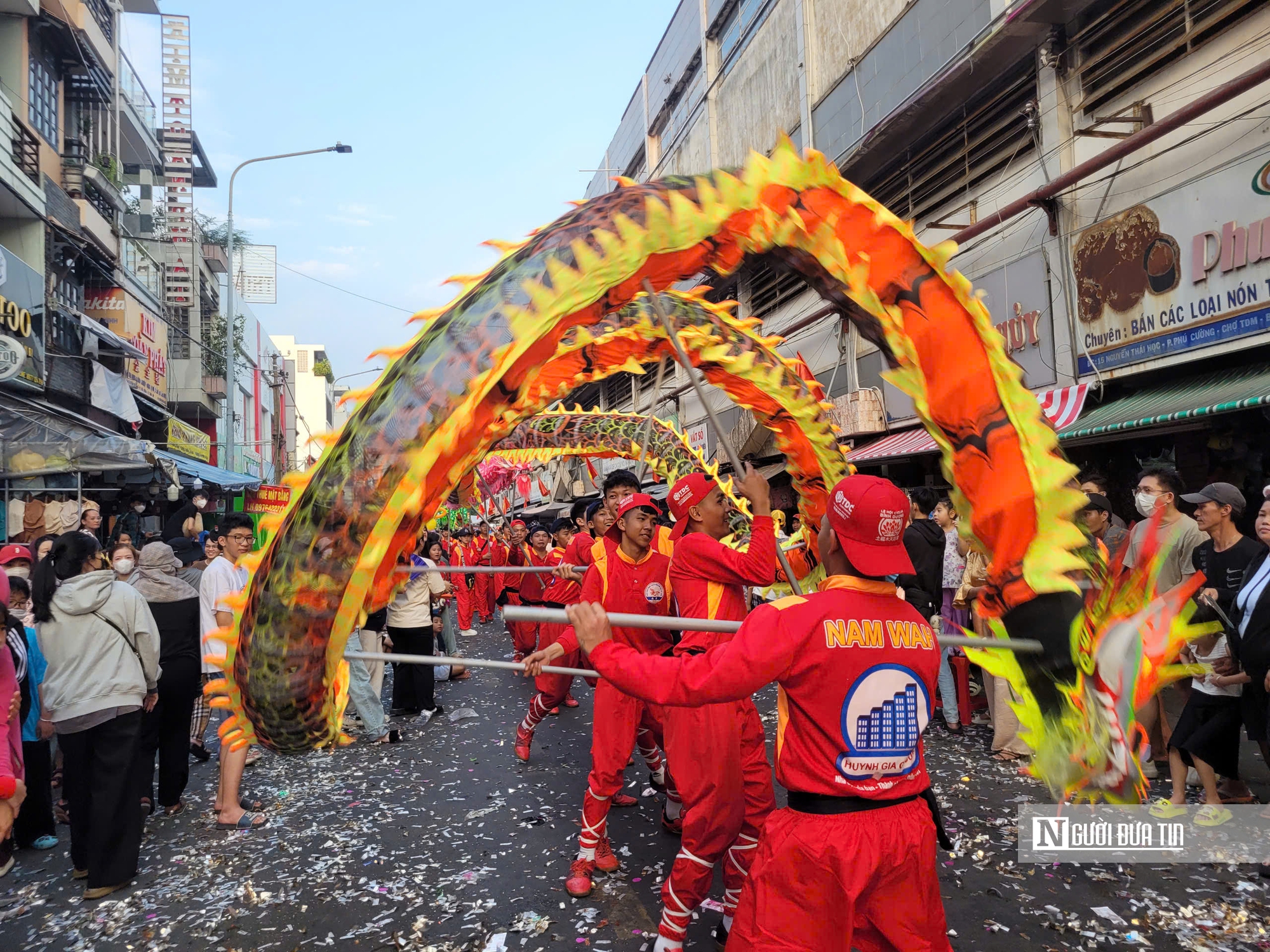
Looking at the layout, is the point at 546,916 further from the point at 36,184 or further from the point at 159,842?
the point at 36,184

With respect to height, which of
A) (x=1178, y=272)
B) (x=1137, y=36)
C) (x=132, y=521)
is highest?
(x=1137, y=36)

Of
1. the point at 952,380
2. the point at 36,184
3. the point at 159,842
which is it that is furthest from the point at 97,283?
the point at 952,380

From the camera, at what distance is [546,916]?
144 inches

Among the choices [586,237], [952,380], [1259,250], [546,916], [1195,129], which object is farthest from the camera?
[1195,129]

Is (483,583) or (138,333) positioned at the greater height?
(138,333)

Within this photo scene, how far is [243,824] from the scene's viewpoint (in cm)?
488

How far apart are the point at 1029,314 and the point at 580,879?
26.5ft

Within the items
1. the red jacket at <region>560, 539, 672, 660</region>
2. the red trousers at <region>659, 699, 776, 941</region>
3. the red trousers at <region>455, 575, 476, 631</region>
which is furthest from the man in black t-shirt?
the red trousers at <region>455, 575, 476, 631</region>

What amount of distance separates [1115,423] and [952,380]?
5548mm

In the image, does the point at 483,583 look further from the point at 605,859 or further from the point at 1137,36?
the point at 1137,36

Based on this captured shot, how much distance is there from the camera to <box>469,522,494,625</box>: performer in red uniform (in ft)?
42.9

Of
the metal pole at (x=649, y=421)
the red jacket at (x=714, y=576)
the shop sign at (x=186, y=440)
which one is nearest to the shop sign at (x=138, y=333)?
the shop sign at (x=186, y=440)

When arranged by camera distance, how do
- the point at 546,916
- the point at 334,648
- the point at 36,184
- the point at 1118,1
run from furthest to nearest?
the point at 36,184 < the point at 1118,1 < the point at 546,916 < the point at 334,648

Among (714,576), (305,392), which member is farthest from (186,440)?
(305,392)
